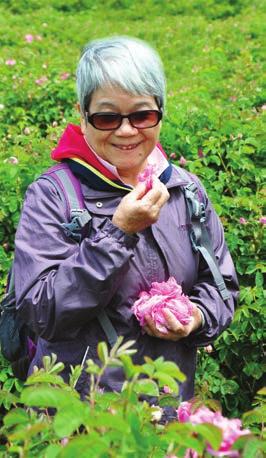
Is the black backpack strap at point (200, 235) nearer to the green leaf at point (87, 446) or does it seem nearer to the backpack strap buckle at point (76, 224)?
the backpack strap buckle at point (76, 224)

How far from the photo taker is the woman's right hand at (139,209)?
1.94 meters

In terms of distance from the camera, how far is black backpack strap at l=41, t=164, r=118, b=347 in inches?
82.1

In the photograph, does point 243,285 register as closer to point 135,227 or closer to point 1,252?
point 1,252

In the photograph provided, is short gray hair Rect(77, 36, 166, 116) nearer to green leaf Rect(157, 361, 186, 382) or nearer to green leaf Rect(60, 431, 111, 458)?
green leaf Rect(157, 361, 186, 382)

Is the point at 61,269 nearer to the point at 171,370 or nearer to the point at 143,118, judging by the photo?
the point at 143,118

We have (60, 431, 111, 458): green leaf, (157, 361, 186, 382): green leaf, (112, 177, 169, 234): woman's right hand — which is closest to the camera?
(60, 431, 111, 458): green leaf

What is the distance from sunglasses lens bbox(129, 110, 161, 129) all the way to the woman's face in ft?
0.04

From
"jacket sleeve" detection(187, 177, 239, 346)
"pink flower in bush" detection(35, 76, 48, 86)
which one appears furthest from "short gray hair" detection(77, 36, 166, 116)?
"pink flower in bush" detection(35, 76, 48, 86)

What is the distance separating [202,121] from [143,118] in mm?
2389

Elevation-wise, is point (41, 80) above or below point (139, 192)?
below

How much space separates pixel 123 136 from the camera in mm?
2170

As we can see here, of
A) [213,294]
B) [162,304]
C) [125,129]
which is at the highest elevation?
[125,129]

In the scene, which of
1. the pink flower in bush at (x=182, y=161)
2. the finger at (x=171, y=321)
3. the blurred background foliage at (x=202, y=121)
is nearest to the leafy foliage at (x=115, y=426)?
the finger at (x=171, y=321)

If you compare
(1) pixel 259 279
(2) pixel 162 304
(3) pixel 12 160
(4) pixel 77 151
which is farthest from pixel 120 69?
(3) pixel 12 160
